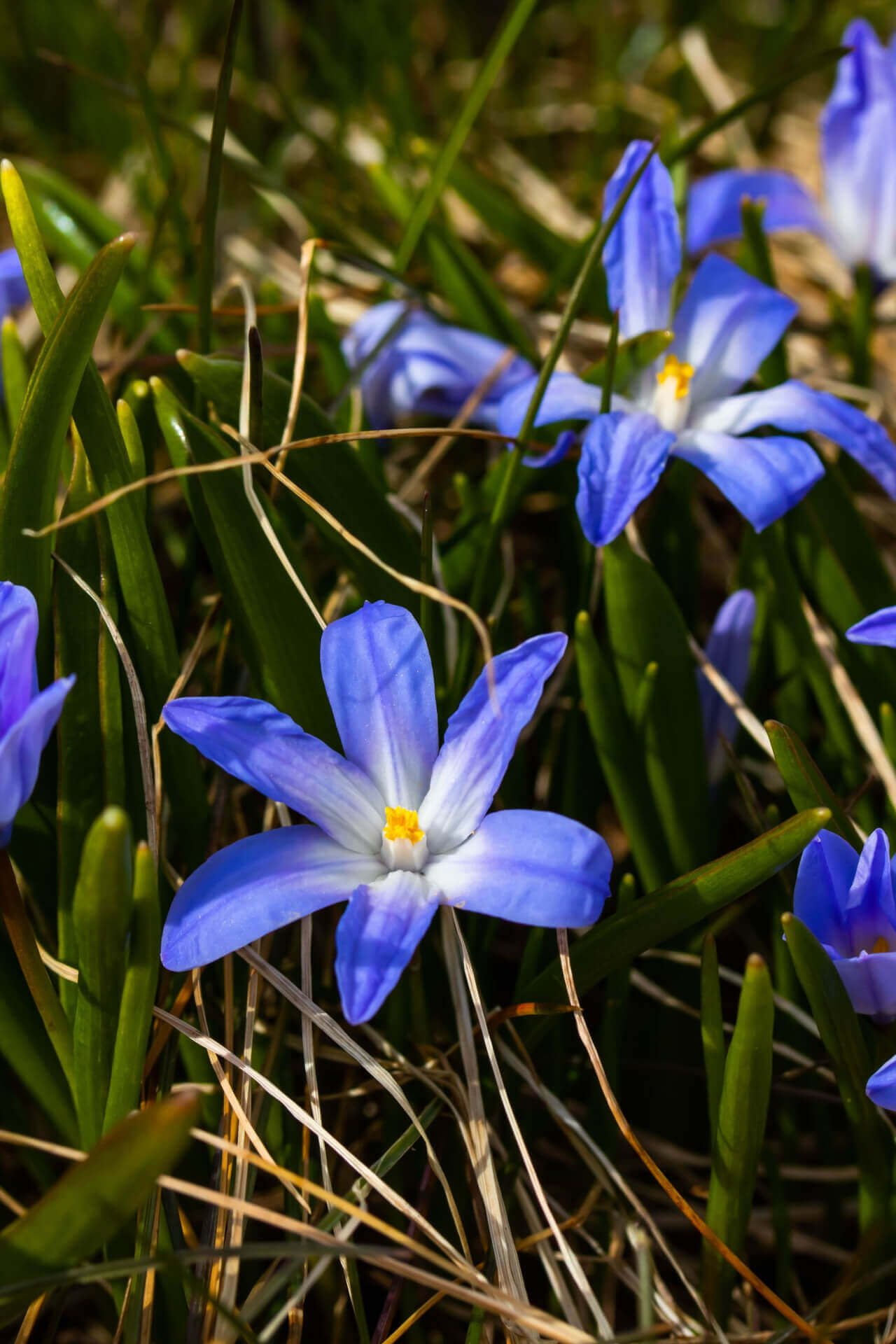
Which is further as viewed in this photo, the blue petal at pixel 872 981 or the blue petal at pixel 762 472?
the blue petal at pixel 762 472

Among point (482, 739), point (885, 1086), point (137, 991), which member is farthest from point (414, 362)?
point (885, 1086)

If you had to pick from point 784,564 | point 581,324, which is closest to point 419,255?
point 581,324

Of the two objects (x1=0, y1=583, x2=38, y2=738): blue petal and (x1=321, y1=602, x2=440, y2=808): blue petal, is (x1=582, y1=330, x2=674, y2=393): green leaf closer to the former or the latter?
(x1=321, y1=602, x2=440, y2=808): blue petal

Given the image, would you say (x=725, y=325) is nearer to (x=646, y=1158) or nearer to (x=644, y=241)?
(x=644, y=241)

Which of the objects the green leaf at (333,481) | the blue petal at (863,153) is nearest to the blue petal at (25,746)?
the green leaf at (333,481)

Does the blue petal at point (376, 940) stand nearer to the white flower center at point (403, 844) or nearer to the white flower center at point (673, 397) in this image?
the white flower center at point (403, 844)

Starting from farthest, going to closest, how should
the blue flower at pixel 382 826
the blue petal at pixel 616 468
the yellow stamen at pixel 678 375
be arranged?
the yellow stamen at pixel 678 375 → the blue petal at pixel 616 468 → the blue flower at pixel 382 826
